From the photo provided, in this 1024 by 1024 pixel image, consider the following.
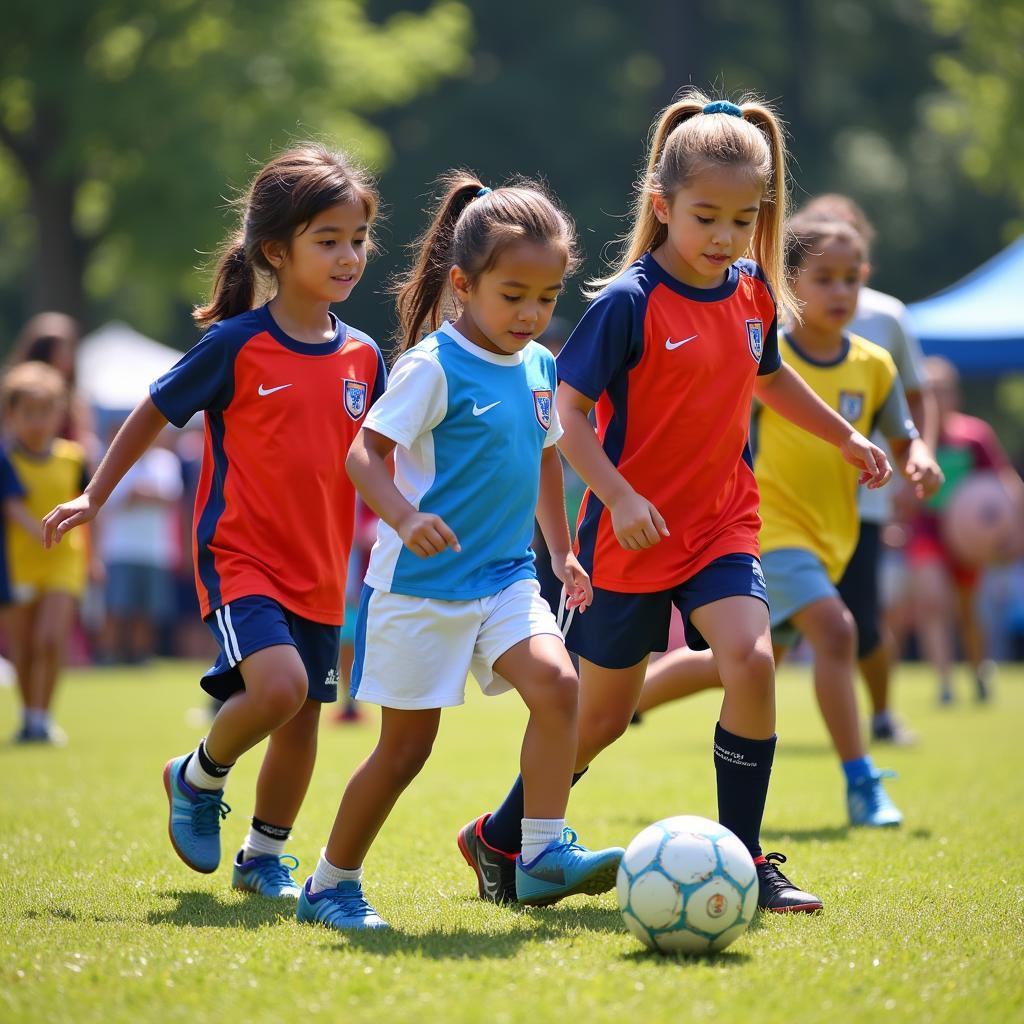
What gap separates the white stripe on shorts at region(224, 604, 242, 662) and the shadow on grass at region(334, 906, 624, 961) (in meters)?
0.88

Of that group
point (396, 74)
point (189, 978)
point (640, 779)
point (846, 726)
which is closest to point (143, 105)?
point (396, 74)

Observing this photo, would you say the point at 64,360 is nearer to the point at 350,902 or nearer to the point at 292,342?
the point at 292,342

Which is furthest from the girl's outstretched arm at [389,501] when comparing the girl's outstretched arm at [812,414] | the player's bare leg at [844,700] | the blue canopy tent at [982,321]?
the blue canopy tent at [982,321]

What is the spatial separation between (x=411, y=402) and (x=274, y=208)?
1.10 meters

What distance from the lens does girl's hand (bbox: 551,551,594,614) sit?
175 inches

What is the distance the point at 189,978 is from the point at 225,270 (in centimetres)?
237

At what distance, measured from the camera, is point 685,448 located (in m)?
4.66

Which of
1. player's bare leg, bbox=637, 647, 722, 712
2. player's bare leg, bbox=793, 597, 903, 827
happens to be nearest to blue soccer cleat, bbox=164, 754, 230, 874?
player's bare leg, bbox=637, 647, 722, 712

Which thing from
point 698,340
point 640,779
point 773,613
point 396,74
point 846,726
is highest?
point 396,74

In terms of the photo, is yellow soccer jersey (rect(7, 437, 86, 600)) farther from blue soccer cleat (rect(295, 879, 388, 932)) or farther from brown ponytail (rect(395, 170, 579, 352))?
blue soccer cleat (rect(295, 879, 388, 932))

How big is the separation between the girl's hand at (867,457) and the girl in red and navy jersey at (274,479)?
1.46 metres

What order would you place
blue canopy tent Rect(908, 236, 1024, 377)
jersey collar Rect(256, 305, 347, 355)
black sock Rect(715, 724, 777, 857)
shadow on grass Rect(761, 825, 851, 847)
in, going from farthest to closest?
blue canopy tent Rect(908, 236, 1024, 377), shadow on grass Rect(761, 825, 851, 847), jersey collar Rect(256, 305, 347, 355), black sock Rect(715, 724, 777, 857)

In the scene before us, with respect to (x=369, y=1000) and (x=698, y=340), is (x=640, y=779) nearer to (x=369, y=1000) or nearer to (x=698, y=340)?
(x=698, y=340)

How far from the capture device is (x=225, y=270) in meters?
5.10
